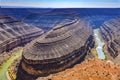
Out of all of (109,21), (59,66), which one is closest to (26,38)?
(59,66)

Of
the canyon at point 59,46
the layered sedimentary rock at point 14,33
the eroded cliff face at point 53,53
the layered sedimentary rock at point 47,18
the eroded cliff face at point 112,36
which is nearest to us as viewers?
the canyon at point 59,46

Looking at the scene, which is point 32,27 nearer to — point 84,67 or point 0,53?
point 0,53

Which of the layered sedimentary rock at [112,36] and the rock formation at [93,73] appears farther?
the layered sedimentary rock at [112,36]

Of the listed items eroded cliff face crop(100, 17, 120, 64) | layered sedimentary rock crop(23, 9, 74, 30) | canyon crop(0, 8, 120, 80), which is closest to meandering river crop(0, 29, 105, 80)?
canyon crop(0, 8, 120, 80)

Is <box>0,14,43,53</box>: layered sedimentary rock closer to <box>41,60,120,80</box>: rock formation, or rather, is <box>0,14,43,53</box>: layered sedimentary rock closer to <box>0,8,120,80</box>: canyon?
<box>0,8,120,80</box>: canyon

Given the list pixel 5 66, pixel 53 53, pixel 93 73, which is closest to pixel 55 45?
pixel 53 53

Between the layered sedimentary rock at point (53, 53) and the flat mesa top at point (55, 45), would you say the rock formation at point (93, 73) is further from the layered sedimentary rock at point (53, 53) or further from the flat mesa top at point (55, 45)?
the flat mesa top at point (55, 45)

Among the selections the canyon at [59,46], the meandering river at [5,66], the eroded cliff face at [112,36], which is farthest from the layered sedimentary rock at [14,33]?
the eroded cliff face at [112,36]
